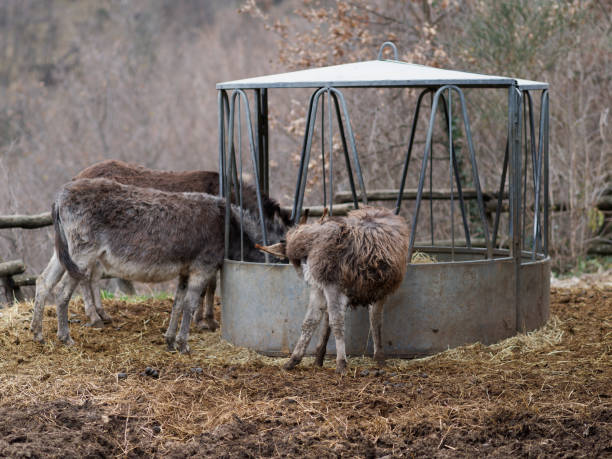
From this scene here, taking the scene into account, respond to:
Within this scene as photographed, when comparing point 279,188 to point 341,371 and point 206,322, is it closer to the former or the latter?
point 206,322

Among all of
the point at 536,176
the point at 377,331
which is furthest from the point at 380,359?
Answer: the point at 536,176

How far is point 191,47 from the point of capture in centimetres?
3041

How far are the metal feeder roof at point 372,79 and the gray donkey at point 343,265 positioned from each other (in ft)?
3.56

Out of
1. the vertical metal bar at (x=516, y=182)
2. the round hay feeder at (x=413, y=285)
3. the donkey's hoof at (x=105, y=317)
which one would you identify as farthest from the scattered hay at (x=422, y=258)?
the donkey's hoof at (x=105, y=317)

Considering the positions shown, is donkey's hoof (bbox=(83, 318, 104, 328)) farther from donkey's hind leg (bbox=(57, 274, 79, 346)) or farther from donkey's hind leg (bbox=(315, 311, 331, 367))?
donkey's hind leg (bbox=(315, 311, 331, 367))

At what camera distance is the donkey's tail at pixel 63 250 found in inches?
274

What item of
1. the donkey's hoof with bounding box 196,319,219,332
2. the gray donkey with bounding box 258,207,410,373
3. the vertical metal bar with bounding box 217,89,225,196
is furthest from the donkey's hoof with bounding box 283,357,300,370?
the vertical metal bar with bounding box 217,89,225,196

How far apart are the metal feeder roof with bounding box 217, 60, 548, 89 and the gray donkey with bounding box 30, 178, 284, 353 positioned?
1.19 metres

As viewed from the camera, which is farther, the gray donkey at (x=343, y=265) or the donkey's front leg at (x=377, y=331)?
the donkey's front leg at (x=377, y=331)

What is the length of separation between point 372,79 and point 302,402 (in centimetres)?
268

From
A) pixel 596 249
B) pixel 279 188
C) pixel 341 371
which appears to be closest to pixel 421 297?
pixel 341 371

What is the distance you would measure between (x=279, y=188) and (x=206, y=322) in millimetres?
9834

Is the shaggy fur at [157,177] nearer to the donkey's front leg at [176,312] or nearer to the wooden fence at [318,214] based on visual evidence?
the wooden fence at [318,214]

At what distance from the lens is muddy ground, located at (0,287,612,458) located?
14.9 feet
